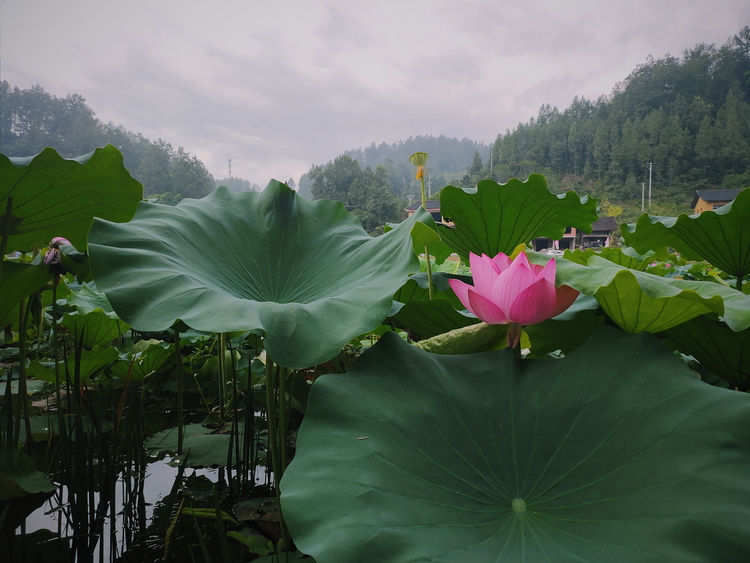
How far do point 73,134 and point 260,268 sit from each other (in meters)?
20.2

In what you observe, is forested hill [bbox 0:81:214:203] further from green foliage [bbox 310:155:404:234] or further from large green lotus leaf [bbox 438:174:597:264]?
large green lotus leaf [bbox 438:174:597:264]

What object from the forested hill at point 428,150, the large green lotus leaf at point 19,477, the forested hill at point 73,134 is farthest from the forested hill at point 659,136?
the forested hill at point 428,150

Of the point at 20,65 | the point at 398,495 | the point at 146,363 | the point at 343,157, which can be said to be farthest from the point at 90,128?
the point at 20,65

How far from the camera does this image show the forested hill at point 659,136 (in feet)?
71.7

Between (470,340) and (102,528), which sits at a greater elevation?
(470,340)

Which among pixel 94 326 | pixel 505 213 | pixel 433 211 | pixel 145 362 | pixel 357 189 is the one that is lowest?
pixel 145 362

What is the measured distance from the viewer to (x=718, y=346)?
1.80ft

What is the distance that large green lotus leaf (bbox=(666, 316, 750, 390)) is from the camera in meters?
0.51

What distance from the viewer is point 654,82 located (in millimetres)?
28172

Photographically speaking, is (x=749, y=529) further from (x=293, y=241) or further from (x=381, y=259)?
Answer: (x=293, y=241)

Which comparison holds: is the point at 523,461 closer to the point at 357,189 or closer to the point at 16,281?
the point at 16,281

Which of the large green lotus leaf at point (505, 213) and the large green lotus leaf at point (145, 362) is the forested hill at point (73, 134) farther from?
the large green lotus leaf at point (505, 213)

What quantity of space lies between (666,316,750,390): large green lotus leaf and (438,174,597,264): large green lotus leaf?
44cm

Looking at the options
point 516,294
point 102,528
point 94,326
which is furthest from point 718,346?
point 94,326
